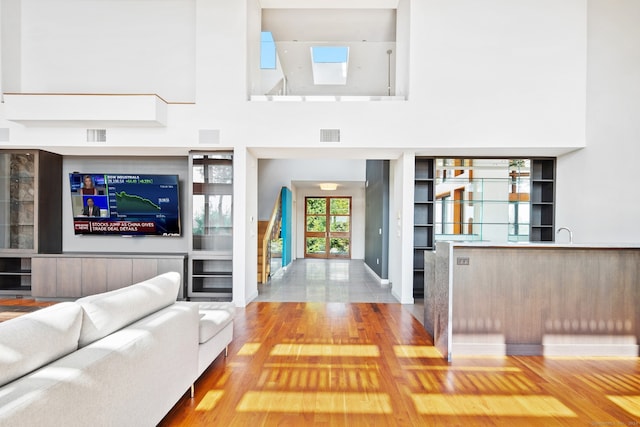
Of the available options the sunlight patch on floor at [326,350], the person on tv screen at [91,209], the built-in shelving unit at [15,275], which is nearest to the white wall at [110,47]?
the person on tv screen at [91,209]

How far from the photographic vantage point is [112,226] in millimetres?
5887

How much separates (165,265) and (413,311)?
3893 mm

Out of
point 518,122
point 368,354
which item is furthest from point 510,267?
point 518,122

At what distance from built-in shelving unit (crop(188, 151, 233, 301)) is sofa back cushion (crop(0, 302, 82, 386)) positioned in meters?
3.78

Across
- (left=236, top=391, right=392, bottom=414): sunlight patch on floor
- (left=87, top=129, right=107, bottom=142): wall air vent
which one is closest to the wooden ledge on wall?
(left=87, top=129, right=107, bottom=142): wall air vent

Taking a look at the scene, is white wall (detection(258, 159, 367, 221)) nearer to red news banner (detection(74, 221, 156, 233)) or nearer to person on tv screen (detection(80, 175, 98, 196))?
red news banner (detection(74, 221, 156, 233))

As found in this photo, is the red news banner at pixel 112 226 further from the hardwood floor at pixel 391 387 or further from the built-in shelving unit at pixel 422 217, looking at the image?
the built-in shelving unit at pixel 422 217

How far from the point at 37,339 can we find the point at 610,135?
632 cm

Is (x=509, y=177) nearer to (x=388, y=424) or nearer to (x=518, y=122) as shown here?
(x=518, y=122)

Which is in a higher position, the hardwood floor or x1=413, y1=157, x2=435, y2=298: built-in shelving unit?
x1=413, y1=157, x2=435, y2=298: built-in shelving unit

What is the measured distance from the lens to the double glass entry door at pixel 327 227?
1231 cm

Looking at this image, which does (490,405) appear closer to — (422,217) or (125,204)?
(422,217)

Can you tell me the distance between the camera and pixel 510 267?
342 centimetres

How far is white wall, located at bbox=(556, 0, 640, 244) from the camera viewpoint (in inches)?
171
